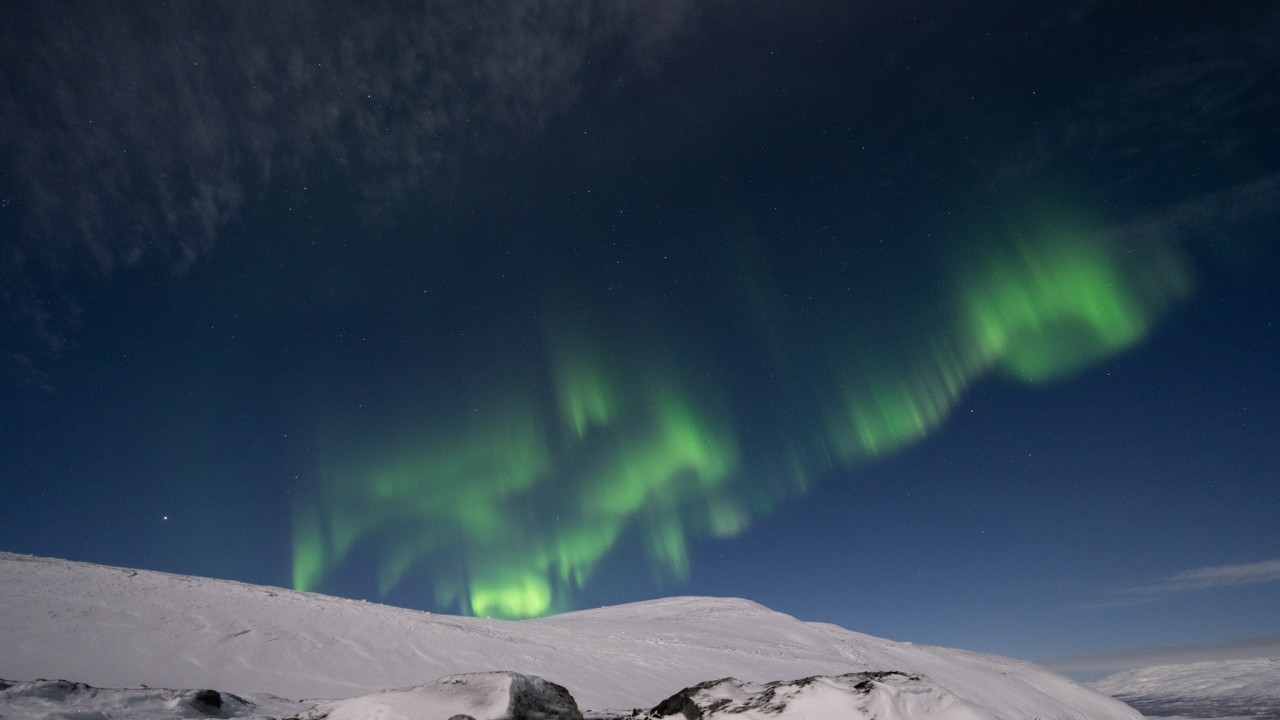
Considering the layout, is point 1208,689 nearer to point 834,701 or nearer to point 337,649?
point 834,701

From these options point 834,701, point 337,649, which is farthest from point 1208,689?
point 337,649

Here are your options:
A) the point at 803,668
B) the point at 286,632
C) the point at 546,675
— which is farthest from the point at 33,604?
the point at 803,668

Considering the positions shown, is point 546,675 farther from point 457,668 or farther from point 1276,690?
point 1276,690

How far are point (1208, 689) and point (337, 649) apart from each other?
189710mm

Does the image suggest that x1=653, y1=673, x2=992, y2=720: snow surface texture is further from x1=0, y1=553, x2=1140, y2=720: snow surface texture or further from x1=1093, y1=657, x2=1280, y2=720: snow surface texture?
x1=1093, y1=657, x2=1280, y2=720: snow surface texture

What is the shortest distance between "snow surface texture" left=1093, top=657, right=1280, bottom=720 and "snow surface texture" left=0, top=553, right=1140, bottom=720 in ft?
261

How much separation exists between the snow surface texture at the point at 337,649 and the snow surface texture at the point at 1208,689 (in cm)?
7942

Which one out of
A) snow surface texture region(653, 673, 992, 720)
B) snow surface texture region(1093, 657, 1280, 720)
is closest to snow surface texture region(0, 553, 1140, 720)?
snow surface texture region(653, 673, 992, 720)

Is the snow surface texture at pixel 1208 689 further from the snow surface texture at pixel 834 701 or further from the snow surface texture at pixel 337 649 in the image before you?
the snow surface texture at pixel 834 701

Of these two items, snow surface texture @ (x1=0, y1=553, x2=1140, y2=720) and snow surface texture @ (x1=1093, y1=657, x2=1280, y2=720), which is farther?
snow surface texture @ (x1=1093, y1=657, x2=1280, y2=720)

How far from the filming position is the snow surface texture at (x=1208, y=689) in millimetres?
83938

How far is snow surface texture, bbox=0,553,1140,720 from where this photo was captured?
1155 centimetres

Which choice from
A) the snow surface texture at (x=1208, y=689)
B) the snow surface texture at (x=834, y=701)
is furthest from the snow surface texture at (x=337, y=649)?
the snow surface texture at (x=1208, y=689)

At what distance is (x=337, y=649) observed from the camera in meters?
14.6
